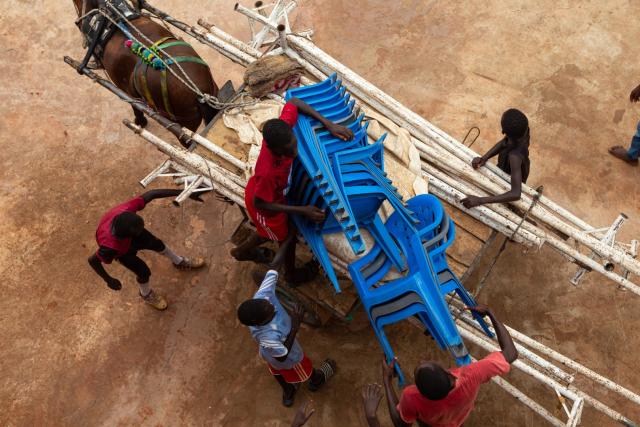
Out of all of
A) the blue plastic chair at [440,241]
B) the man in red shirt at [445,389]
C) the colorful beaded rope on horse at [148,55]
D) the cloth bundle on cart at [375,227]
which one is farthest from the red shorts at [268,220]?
the colorful beaded rope on horse at [148,55]

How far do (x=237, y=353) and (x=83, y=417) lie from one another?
4.69 feet

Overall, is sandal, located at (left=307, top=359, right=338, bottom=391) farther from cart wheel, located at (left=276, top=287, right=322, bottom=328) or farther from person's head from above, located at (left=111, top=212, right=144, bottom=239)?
person's head from above, located at (left=111, top=212, right=144, bottom=239)

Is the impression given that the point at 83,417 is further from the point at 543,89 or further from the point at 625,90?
the point at 625,90

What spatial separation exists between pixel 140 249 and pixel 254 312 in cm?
192

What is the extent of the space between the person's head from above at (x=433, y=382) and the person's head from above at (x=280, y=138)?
1489mm

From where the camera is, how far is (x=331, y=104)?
3.77 meters

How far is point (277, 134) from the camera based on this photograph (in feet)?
10.2

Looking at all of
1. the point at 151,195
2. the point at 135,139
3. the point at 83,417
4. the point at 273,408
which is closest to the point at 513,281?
the point at 273,408

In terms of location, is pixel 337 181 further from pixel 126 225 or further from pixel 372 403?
pixel 126 225

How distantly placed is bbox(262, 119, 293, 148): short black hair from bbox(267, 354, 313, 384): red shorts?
1781 mm

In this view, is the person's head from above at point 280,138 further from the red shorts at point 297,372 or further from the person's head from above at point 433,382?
the red shorts at point 297,372

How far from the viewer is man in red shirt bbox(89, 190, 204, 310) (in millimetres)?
4014

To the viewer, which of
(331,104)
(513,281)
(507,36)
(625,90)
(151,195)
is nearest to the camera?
(331,104)

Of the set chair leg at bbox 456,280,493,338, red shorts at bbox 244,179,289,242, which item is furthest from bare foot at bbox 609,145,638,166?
red shorts at bbox 244,179,289,242
